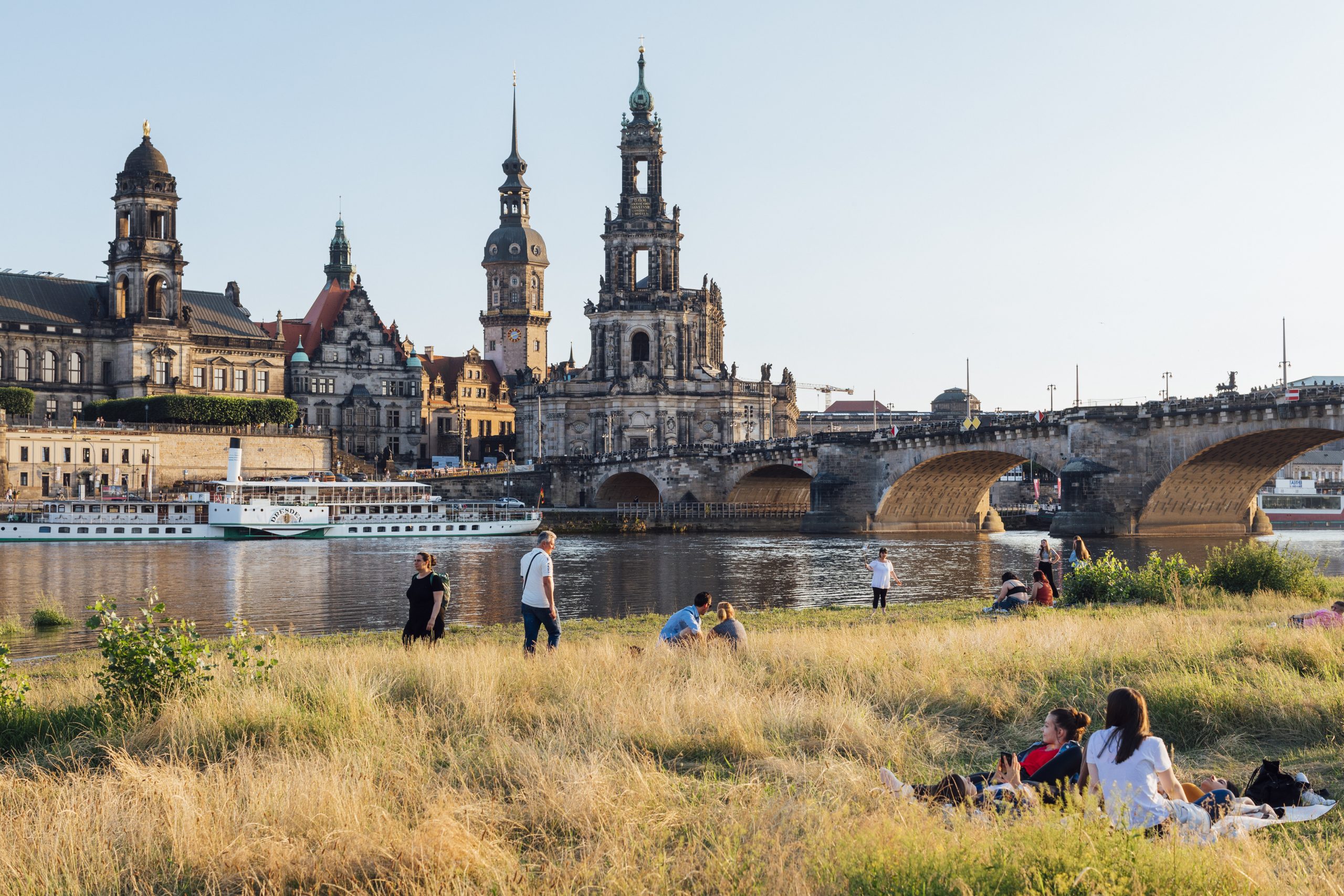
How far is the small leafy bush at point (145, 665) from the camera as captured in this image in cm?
1149

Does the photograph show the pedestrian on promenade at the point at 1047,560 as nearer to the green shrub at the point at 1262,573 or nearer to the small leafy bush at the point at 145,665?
the green shrub at the point at 1262,573

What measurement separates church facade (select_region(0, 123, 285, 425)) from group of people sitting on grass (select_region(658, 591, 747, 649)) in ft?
302

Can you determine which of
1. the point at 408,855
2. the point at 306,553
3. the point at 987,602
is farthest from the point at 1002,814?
the point at 306,553

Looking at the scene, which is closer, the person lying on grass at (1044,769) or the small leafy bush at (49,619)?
the person lying on grass at (1044,769)

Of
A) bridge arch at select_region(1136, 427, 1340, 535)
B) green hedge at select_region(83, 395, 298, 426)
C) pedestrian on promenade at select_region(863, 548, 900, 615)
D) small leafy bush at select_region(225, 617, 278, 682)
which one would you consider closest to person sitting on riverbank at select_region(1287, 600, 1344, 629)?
pedestrian on promenade at select_region(863, 548, 900, 615)

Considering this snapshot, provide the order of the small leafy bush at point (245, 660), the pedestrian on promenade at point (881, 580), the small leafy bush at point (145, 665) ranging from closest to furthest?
the small leafy bush at point (145, 665) → the small leafy bush at point (245, 660) → the pedestrian on promenade at point (881, 580)

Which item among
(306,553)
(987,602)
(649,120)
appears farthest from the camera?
(649,120)

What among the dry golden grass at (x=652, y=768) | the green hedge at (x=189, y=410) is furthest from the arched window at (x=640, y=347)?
the dry golden grass at (x=652, y=768)

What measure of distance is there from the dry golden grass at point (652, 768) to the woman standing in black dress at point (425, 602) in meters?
0.49

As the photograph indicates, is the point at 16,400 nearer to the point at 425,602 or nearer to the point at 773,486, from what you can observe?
the point at 773,486

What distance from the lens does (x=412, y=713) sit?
37.3ft

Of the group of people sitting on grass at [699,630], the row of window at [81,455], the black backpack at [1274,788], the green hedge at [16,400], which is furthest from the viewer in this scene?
the green hedge at [16,400]

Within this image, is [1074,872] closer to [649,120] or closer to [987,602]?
[987,602]

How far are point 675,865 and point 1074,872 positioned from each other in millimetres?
2065
